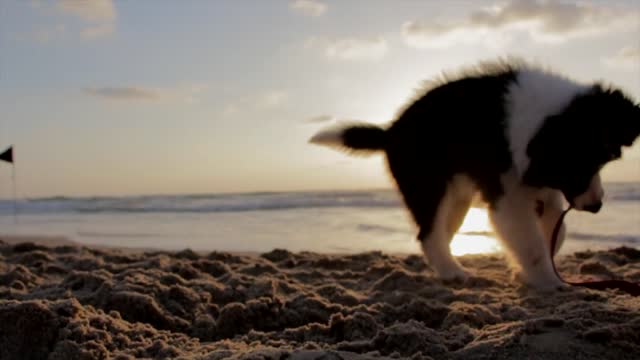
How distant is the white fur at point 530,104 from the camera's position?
4.34m

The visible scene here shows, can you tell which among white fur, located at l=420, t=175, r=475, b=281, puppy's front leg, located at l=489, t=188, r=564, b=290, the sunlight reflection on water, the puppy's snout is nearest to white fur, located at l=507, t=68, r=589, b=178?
puppy's front leg, located at l=489, t=188, r=564, b=290

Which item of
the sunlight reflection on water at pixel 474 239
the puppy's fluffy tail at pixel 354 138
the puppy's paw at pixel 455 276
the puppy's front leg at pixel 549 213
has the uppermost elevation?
the puppy's fluffy tail at pixel 354 138

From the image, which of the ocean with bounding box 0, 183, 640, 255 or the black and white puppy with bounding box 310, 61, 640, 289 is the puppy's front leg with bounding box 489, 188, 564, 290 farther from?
the ocean with bounding box 0, 183, 640, 255

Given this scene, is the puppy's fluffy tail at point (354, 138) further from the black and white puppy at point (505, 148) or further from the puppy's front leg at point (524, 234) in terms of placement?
the puppy's front leg at point (524, 234)

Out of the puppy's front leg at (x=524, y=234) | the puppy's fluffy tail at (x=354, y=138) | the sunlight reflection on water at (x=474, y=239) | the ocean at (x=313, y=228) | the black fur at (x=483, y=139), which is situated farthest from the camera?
the ocean at (x=313, y=228)

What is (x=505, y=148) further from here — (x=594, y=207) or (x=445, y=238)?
(x=445, y=238)

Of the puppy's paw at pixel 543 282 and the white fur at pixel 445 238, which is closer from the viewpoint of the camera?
the puppy's paw at pixel 543 282

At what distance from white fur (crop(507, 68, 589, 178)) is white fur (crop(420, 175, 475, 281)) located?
59 centimetres

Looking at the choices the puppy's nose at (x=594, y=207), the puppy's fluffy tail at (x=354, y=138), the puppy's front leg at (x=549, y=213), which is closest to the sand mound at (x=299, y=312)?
the puppy's front leg at (x=549, y=213)

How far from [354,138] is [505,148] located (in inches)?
49.0

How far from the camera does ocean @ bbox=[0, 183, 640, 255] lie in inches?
317

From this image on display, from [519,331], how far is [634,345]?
0.37 m

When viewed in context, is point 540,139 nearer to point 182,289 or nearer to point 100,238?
point 182,289

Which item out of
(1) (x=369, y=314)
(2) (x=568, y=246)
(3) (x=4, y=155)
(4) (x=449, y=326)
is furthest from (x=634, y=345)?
(2) (x=568, y=246)
